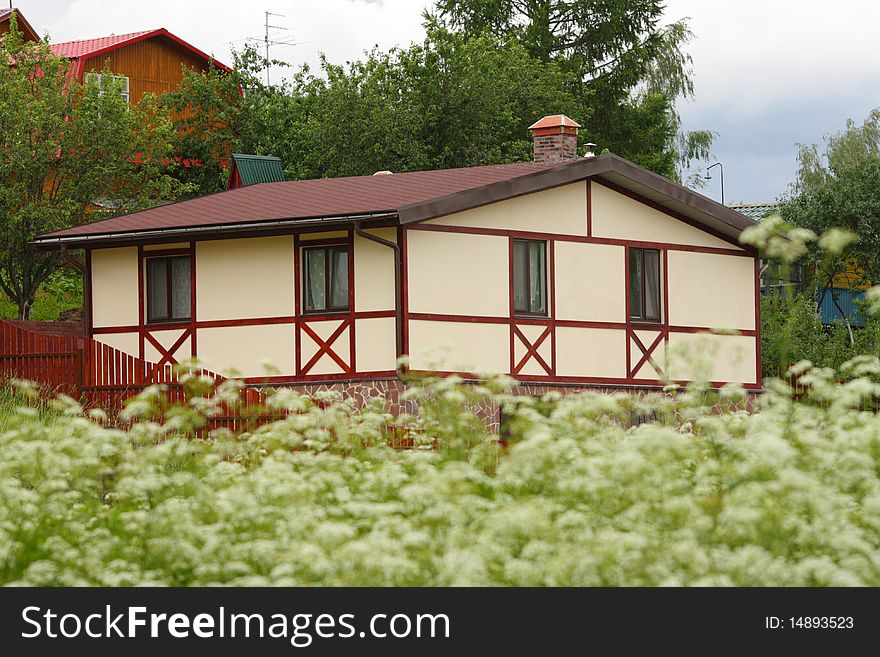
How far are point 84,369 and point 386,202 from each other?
508cm

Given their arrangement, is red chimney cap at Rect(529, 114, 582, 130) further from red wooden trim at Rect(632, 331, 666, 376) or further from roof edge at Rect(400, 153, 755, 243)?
red wooden trim at Rect(632, 331, 666, 376)

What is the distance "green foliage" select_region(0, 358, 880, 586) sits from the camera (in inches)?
283

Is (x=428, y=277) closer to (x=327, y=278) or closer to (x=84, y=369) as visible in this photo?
(x=327, y=278)

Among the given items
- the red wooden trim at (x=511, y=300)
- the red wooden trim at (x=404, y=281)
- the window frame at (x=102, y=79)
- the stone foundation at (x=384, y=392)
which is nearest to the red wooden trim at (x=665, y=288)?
the red wooden trim at (x=511, y=300)

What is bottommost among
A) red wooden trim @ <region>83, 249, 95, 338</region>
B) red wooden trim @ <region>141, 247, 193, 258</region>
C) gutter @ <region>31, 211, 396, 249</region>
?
red wooden trim @ <region>83, 249, 95, 338</region>

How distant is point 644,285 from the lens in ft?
80.0

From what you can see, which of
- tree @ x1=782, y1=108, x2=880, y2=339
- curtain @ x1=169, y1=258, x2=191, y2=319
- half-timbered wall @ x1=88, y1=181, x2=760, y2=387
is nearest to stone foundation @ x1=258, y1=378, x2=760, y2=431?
half-timbered wall @ x1=88, y1=181, x2=760, y2=387

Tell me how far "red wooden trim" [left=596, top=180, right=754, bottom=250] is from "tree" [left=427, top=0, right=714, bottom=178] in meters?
18.7

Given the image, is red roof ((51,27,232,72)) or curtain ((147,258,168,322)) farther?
red roof ((51,27,232,72))

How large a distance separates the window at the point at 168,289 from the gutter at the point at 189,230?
26.7 inches

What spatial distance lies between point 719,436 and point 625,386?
1473 cm

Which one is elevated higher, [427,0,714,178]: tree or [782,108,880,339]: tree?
[427,0,714,178]: tree
